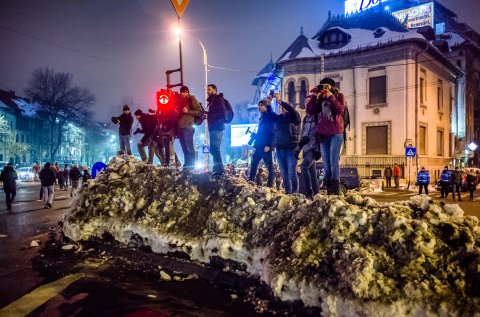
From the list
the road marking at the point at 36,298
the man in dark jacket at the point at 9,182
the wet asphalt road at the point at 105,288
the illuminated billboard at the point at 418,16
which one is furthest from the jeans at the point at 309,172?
the illuminated billboard at the point at 418,16

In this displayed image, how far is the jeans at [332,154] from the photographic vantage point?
20.4 feet

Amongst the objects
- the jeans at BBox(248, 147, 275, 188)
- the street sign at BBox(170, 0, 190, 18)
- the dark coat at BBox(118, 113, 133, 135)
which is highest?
the street sign at BBox(170, 0, 190, 18)

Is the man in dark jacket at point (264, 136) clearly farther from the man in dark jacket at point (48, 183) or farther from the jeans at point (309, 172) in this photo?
the man in dark jacket at point (48, 183)

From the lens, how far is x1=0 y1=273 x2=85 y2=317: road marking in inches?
143

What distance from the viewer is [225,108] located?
7.50 m

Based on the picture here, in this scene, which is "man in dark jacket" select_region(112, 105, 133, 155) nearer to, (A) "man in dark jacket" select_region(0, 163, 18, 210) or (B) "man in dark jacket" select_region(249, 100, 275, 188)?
(B) "man in dark jacket" select_region(249, 100, 275, 188)

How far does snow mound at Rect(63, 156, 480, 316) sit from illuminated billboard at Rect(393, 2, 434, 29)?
46.3 m

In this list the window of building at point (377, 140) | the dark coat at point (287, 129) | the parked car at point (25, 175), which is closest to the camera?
the dark coat at point (287, 129)

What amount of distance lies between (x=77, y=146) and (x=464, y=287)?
263ft

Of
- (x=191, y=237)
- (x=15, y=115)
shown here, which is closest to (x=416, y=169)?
(x=191, y=237)

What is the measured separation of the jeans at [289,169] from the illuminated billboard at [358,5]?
3679cm

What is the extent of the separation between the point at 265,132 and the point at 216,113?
42.2 inches

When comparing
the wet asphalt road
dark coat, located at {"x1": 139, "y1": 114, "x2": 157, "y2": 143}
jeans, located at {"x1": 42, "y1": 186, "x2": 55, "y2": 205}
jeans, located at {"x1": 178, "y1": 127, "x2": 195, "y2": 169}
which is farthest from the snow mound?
jeans, located at {"x1": 42, "y1": 186, "x2": 55, "y2": 205}

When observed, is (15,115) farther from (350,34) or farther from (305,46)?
(350,34)
